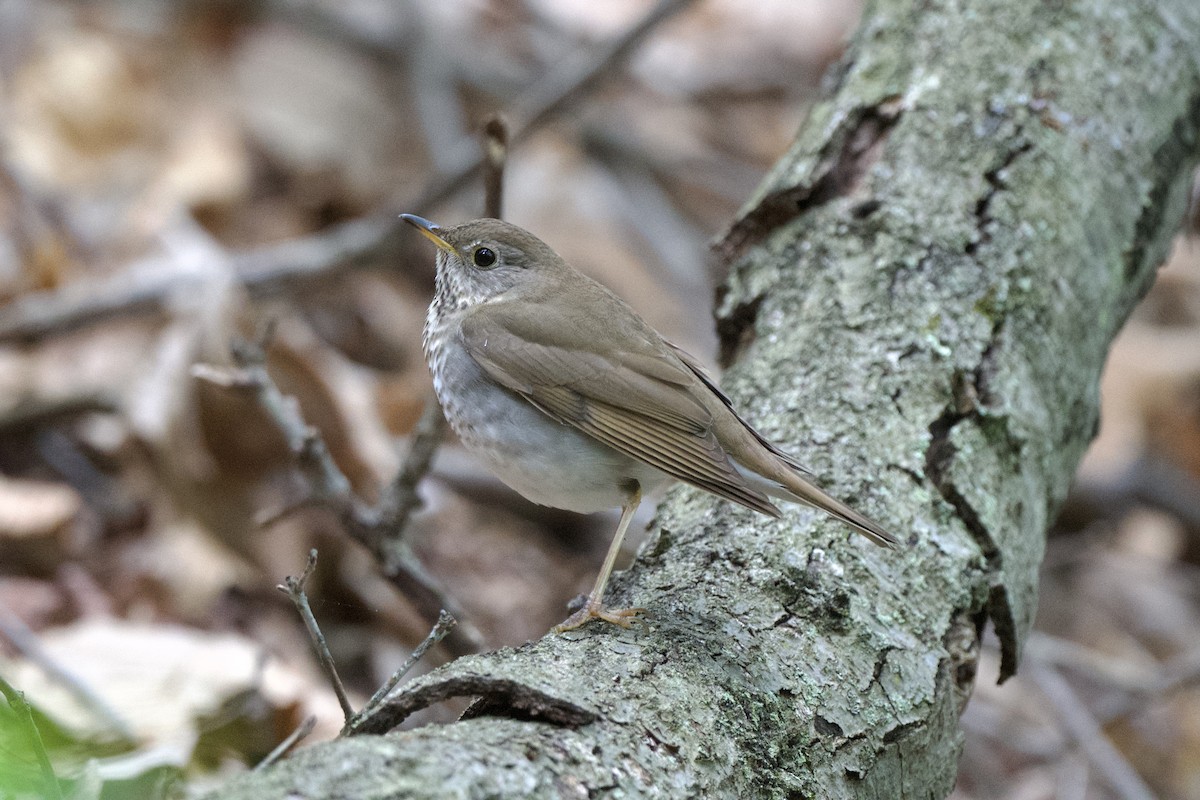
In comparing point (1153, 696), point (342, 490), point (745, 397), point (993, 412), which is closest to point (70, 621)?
point (342, 490)

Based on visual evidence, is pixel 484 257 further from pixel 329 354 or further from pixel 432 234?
pixel 329 354

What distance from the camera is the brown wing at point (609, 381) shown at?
105 inches

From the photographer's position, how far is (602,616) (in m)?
2.27

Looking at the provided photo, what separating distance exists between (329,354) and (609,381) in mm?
2687

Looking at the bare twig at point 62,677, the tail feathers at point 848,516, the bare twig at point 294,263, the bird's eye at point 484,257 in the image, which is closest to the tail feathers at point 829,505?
the tail feathers at point 848,516

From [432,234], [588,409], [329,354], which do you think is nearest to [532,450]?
[588,409]

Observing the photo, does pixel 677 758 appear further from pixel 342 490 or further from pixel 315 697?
pixel 315 697

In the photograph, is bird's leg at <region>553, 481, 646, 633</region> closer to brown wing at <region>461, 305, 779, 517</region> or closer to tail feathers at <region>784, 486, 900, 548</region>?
brown wing at <region>461, 305, 779, 517</region>

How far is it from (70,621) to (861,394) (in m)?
2.80

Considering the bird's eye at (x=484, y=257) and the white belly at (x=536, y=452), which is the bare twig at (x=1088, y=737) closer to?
the white belly at (x=536, y=452)

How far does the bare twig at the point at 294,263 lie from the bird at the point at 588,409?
2.07 m

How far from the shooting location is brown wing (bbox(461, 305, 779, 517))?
8.79 feet

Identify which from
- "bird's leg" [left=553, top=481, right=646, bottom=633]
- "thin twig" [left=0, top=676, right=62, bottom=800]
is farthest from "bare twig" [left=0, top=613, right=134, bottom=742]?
"thin twig" [left=0, top=676, right=62, bottom=800]

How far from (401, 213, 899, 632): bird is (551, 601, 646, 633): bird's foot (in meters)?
0.09
